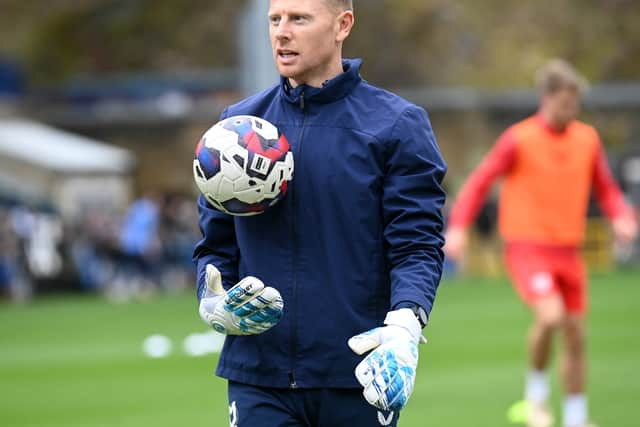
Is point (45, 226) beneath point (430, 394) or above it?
above

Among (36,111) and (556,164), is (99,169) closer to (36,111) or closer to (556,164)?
(36,111)

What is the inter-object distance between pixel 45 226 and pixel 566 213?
22913 mm

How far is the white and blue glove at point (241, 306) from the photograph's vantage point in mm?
4750

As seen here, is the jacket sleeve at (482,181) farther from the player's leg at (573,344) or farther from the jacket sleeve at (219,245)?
the jacket sleeve at (219,245)

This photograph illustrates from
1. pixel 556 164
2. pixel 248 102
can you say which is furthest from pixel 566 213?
pixel 248 102

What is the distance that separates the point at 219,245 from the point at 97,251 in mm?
24770

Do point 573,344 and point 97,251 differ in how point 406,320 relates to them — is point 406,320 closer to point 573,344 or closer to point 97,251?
point 573,344

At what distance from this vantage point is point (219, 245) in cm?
522

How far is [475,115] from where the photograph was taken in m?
38.5

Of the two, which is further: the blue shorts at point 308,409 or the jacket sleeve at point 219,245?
the jacket sleeve at point 219,245

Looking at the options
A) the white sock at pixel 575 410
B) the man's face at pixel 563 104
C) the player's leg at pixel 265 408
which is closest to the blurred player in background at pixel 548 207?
the man's face at pixel 563 104

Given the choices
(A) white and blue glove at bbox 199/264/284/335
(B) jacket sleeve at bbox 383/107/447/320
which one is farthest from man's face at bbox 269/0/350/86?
(A) white and blue glove at bbox 199/264/284/335

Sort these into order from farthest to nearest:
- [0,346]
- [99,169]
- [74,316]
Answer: [99,169] < [74,316] < [0,346]

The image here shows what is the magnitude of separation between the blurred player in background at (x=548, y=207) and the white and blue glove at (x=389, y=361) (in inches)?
199
